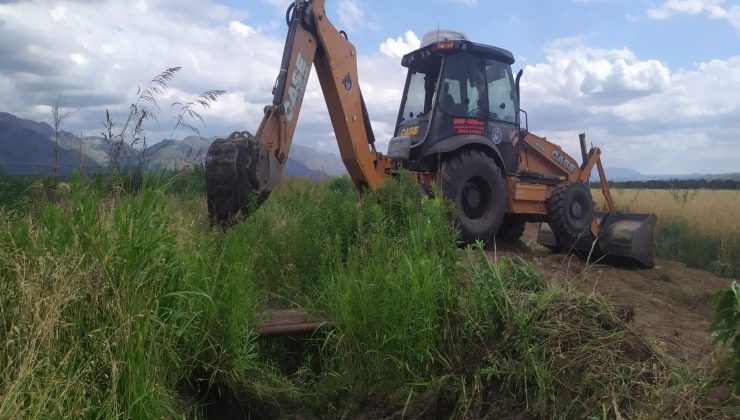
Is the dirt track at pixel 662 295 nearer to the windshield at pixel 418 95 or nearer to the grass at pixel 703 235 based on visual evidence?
the grass at pixel 703 235

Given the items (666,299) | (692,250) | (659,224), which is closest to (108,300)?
(666,299)

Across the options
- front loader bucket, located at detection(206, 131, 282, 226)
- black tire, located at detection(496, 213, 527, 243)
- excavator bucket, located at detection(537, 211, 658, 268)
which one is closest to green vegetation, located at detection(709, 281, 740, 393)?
front loader bucket, located at detection(206, 131, 282, 226)

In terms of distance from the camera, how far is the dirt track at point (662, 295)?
144 inches

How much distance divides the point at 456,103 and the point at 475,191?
1223mm

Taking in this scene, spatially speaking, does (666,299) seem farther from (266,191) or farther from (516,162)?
(266,191)

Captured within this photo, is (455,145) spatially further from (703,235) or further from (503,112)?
(703,235)

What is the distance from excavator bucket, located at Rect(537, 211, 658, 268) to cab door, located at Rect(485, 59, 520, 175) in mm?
1452

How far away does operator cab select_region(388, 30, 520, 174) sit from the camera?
25.6ft

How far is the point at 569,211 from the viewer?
27.7 feet

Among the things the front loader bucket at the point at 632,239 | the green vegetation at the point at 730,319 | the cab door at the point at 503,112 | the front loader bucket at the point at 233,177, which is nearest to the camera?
the green vegetation at the point at 730,319

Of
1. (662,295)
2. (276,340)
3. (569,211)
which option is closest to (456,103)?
(569,211)

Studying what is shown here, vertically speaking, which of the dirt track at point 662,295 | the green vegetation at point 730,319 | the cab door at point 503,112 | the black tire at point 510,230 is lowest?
the dirt track at point 662,295

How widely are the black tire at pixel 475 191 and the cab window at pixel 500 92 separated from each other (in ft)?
2.96

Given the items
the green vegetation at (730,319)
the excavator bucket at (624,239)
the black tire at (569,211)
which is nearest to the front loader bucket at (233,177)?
the green vegetation at (730,319)
